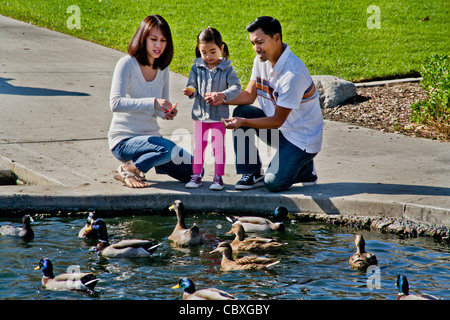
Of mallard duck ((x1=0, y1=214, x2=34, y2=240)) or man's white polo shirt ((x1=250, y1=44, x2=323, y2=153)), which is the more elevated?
man's white polo shirt ((x1=250, y1=44, x2=323, y2=153))

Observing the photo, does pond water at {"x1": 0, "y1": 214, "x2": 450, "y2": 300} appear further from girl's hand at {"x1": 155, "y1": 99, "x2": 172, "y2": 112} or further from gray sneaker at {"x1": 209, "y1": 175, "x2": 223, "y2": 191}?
girl's hand at {"x1": 155, "y1": 99, "x2": 172, "y2": 112}

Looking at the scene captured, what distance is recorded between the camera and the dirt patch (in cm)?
1030

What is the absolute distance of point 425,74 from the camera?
10.9 m

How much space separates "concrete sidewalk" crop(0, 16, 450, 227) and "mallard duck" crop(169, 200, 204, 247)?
662 millimetres

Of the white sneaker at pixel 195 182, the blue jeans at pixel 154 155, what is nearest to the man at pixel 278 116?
the white sneaker at pixel 195 182

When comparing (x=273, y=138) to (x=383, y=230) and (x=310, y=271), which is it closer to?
(x=383, y=230)

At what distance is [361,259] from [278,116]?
79.6 inches

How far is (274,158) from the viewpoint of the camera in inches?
302

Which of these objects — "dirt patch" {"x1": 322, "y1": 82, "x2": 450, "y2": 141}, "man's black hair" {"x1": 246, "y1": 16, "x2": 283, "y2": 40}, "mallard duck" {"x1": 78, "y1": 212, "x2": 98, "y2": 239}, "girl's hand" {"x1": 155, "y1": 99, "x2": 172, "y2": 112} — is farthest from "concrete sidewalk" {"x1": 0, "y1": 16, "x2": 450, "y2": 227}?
"man's black hair" {"x1": 246, "y1": 16, "x2": 283, "y2": 40}

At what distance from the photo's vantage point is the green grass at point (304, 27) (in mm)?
14188

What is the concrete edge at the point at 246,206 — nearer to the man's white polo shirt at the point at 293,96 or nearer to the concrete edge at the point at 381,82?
the man's white polo shirt at the point at 293,96

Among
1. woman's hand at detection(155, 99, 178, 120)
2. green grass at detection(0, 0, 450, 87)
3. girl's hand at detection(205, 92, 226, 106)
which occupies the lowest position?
woman's hand at detection(155, 99, 178, 120)

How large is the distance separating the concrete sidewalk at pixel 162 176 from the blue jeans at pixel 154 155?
221mm

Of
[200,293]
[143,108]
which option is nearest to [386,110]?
[143,108]
